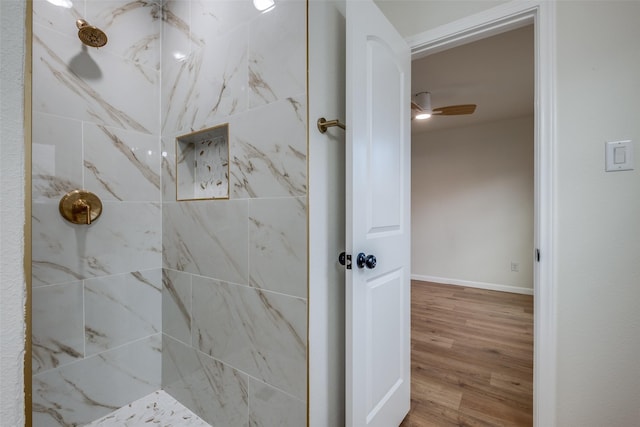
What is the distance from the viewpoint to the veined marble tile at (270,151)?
120 cm

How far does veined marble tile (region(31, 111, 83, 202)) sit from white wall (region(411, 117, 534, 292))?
4.54 meters

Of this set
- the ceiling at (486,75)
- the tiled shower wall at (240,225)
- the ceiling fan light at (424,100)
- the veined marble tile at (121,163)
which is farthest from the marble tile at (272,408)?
the ceiling fan light at (424,100)

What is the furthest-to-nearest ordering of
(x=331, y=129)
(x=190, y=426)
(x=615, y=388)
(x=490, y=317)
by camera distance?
(x=490, y=317) < (x=190, y=426) < (x=331, y=129) < (x=615, y=388)

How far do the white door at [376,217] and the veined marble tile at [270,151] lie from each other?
0.70 feet

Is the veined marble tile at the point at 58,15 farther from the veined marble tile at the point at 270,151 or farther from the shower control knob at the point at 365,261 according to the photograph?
the shower control knob at the point at 365,261

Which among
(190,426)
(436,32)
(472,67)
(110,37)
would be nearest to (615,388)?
(436,32)

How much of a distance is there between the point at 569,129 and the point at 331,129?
1.00 metres

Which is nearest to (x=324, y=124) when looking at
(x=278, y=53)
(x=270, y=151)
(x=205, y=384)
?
(x=270, y=151)

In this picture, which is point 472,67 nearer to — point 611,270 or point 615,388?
point 611,270

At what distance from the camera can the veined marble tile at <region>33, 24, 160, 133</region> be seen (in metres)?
1.38

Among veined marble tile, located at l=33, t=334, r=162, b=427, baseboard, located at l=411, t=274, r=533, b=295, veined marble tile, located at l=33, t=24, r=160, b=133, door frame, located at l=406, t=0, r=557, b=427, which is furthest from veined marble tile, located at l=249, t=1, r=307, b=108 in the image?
baseboard, located at l=411, t=274, r=533, b=295

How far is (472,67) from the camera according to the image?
8.71 ft

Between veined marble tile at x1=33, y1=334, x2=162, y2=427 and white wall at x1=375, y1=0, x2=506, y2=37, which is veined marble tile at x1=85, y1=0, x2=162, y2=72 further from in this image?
veined marble tile at x1=33, y1=334, x2=162, y2=427

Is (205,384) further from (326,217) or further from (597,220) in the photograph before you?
(597,220)
